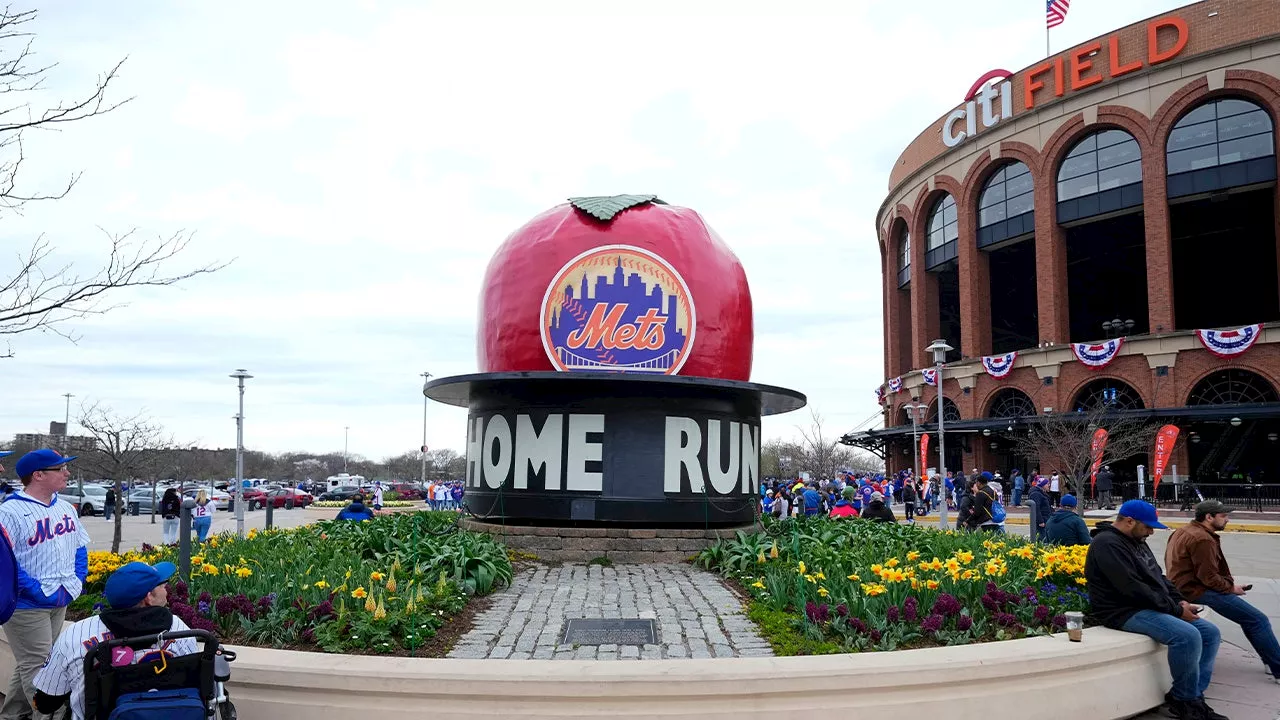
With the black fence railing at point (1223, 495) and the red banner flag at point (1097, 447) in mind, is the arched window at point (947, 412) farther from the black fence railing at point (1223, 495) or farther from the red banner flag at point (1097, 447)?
the red banner flag at point (1097, 447)

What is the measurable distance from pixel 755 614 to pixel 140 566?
17.7 feet

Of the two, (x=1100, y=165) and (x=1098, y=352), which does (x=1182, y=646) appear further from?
(x=1100, y=165)

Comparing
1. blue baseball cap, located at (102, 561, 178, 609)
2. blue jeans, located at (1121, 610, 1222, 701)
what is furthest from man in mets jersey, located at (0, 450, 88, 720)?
blue jeans, located at (1121, 610, 1222, 701)

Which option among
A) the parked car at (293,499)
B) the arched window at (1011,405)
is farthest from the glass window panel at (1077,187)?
the parked car at (293,499)

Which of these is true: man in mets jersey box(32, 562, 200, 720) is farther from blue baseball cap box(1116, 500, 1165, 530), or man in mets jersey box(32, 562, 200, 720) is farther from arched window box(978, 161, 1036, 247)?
arched window box(978, 161, 1036, 247)

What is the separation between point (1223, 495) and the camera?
33219 mm

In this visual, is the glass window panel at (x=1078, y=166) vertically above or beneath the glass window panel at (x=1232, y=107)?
beneath

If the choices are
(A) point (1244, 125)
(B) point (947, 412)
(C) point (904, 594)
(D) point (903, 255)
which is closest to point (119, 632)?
(C) point (904, 594)

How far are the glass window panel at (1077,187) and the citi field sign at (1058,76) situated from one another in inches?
157

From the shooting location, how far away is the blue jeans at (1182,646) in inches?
264

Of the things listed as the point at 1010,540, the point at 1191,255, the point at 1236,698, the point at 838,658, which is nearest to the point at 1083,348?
the point at 1191,255

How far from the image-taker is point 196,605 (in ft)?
24.2

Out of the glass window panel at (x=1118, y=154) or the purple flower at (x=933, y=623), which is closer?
the purple flower at (x=933, y=623)

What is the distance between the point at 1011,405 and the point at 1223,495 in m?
11.2
